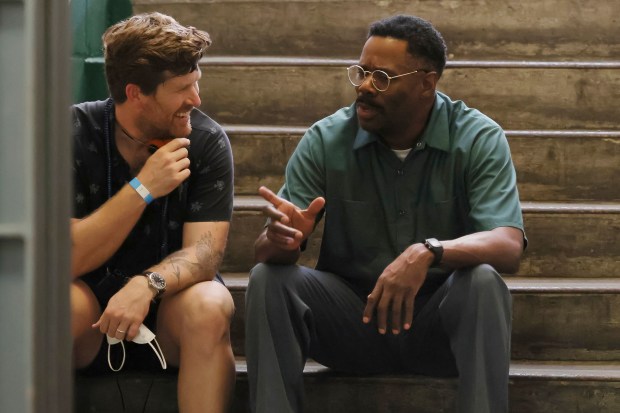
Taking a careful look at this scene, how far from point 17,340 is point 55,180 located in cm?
20

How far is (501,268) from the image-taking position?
8.50 ft

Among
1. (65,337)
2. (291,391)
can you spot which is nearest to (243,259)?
(291,391)

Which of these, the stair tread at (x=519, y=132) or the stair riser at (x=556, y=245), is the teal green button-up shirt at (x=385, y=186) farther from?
the stair tread at (x=519, y=132)

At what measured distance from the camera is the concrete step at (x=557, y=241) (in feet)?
10.7

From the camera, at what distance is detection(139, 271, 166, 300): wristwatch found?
2533 mm

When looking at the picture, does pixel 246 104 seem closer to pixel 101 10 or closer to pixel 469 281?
pixel 101 10

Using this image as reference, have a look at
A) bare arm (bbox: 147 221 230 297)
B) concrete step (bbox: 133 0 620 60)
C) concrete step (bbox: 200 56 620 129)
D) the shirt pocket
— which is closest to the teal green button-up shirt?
the shirt pocket

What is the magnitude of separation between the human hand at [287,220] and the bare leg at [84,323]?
441 mm

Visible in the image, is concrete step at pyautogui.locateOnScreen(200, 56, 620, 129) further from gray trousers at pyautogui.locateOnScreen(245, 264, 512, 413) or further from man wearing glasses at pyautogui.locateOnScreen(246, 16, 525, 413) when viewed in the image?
gray trousers at pyautogui.locateOnScreen(245, 264, 512, 413)

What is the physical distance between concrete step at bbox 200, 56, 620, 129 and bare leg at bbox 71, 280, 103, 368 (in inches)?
50.4

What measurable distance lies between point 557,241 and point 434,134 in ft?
2.20

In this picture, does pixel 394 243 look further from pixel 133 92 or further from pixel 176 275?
pixel 133 92

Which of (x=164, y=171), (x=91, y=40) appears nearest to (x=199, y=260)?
(x=164, y=171)

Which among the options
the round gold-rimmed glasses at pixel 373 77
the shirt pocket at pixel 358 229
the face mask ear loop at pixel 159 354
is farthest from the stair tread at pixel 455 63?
the face mask ear loop at pixel 159 354
